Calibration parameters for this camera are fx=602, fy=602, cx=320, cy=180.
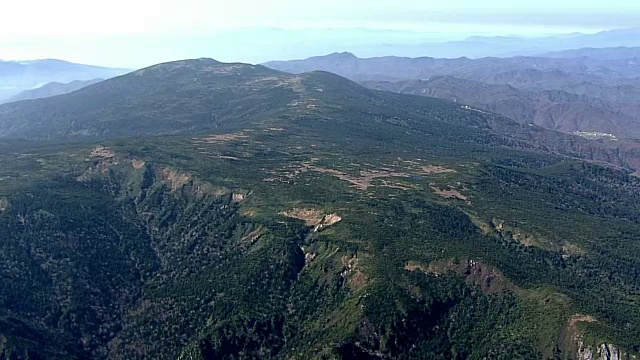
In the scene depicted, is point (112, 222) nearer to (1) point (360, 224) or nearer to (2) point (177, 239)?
(2) point (177, 239)

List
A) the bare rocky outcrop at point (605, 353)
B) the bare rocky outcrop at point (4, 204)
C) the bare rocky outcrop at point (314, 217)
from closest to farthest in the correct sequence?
the bare rocky outcrop at point (605, 353)
the bare rocky outcrop at point (314, 217)
the bare rocky outcrop at point (4, 204)

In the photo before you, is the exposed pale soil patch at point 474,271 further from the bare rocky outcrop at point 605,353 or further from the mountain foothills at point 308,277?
the bare rocky outcrop at point 605,353

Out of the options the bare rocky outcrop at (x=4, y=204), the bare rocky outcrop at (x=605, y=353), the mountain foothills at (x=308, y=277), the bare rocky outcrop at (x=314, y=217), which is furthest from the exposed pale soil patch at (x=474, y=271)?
the bare rocky outcrop at (x=4, y=204)

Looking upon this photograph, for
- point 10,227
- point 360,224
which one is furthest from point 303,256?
point 10,227

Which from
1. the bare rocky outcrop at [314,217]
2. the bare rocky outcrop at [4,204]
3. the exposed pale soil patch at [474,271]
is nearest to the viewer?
A: the exposed pale soil patch at [474,271]

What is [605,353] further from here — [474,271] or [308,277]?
[308,277]

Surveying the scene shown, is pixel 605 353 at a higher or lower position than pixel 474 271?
lower

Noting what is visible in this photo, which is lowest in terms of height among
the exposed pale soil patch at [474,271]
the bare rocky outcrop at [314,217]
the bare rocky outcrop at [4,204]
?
the exposed pale soil patch at [474,271]

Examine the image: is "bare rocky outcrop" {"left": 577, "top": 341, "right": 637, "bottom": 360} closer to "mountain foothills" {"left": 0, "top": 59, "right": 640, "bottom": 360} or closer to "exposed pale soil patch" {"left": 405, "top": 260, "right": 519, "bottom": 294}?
"mountain foothills" {"left": 0, "top": 59, "right": 640, "bottom": 360}

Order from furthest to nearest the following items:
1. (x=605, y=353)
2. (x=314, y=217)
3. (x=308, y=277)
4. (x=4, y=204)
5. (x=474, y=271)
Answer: (x=4, y=204) → (x=314, y=217) → (x=308, y=277) → (x=474, y=271) → (x=605, y=353)

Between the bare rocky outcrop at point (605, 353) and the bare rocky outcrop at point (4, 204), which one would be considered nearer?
the bare rocky outcrop at point (605, 353)

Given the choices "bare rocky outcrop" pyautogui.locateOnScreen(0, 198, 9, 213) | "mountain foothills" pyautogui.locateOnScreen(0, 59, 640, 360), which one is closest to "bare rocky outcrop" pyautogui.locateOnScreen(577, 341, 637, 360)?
"mountain foothills" pyautogui.locateOnScreen(0, 59, 640, 360)

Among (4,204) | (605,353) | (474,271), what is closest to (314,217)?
(474,271)
